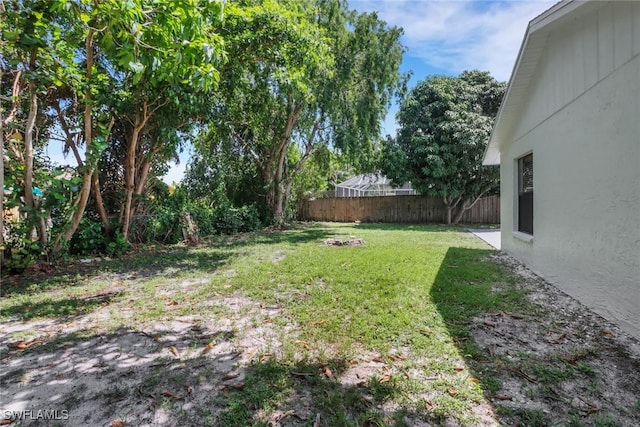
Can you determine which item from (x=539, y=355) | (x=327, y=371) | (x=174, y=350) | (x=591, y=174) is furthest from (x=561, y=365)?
(x=174, y=350)

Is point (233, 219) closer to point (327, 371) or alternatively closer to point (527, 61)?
point (527, 61)

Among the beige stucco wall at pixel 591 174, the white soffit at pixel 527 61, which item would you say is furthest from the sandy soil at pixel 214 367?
the white soffit at pixel 527 61

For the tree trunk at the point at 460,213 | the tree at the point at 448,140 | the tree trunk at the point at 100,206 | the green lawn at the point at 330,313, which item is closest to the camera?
the green lawn at the point at 330,313

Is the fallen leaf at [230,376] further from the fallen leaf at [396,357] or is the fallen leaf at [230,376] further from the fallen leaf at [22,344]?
the fallen leaf at [22,344]

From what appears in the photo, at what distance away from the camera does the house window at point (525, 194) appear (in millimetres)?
6250

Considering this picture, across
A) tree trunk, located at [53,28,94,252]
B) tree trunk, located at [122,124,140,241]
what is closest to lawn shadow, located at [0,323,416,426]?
tree trunk, located at [53,28,94,252]

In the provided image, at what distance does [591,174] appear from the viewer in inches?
148

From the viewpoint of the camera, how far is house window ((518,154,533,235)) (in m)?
6.25

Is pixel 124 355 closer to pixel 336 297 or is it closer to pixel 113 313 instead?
pixel 113 313

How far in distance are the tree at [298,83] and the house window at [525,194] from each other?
5.43 m

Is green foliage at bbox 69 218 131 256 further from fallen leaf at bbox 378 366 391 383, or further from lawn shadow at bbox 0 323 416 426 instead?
fallen leaf at bbox 378 366 391 383

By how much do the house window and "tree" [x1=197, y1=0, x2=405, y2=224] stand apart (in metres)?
5.43

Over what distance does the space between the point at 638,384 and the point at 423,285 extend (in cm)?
255

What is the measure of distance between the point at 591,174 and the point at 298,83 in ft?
20.9
